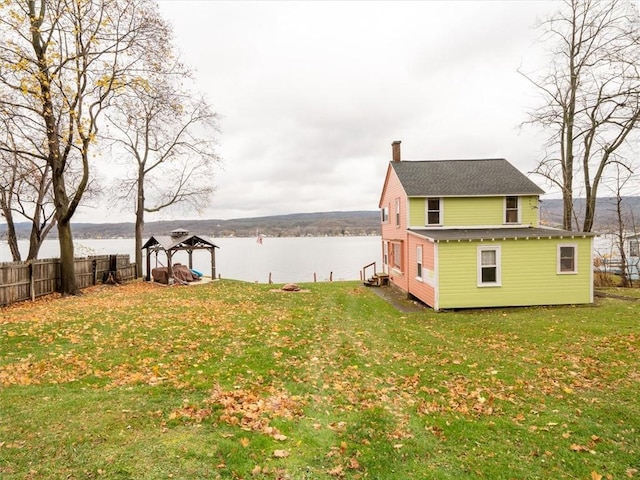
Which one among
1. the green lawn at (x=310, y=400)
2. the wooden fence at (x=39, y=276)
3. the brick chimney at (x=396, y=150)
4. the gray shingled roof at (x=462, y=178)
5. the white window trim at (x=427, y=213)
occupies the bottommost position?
the green lawn at (x=310, y=400)

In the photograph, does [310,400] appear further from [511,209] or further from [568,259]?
[511,209]

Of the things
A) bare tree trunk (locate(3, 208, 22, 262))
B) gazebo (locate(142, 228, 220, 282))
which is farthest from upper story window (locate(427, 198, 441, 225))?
bare tree trunk (locate(3, 208, 22, 262))

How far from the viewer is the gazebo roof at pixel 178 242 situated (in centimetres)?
2837

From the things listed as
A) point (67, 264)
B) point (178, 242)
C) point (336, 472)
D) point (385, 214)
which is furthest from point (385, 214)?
point (336, 472)

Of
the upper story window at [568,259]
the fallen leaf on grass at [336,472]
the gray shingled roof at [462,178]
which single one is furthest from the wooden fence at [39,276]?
the upper story window at [568,259]

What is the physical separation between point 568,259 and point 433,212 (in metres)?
7.29

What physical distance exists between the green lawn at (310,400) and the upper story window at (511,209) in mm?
9892

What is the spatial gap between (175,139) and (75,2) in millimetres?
15823

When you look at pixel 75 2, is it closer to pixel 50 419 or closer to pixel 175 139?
pixel 175 139

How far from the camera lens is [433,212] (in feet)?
73.3

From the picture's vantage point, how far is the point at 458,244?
17.8 meters

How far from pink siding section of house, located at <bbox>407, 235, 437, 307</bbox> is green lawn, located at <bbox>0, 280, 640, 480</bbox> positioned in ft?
15.7

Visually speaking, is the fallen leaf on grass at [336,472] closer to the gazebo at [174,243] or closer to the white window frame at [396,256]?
the white window frame at [396,256]

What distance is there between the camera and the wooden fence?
17203 mm
